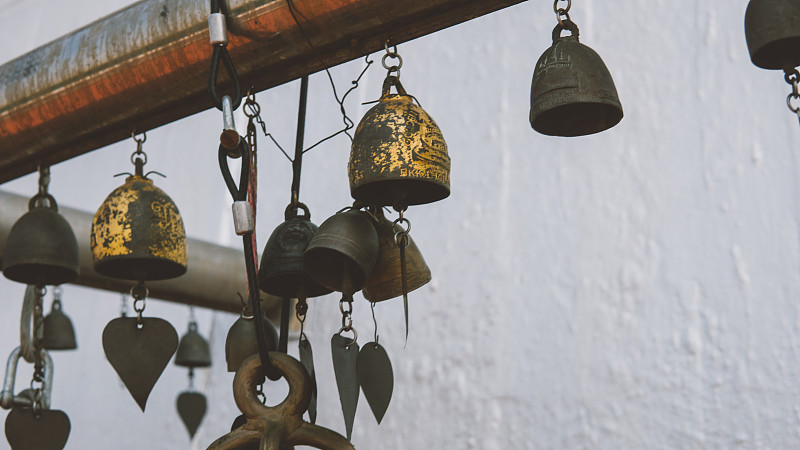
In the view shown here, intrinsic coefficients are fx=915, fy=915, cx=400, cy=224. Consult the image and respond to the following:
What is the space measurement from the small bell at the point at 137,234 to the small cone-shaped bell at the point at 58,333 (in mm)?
2084

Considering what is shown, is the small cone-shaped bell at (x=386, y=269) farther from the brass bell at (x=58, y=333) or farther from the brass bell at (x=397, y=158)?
the brass bell at (x=58, y=333)

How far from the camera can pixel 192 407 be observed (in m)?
4.21

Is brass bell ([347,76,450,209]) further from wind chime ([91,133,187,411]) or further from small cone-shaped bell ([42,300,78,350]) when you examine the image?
small cone-shaped bell ([42,300,78,350])

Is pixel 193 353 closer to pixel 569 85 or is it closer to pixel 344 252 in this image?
pixel 344 252

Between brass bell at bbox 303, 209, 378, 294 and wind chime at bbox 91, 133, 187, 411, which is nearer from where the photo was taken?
brass bell at bbox 303, 209, 378, 294

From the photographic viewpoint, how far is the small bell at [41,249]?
7.80 ft

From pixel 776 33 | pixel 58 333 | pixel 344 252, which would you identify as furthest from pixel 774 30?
pixel 58 333

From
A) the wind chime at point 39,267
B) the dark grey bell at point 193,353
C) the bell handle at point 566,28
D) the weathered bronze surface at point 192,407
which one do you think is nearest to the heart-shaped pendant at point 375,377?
the bell handle at point 566,28

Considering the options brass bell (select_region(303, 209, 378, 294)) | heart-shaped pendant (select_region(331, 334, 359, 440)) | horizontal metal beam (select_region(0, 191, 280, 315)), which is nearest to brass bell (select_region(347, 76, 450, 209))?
brass bell (select_region(303, 209, 378, 294))

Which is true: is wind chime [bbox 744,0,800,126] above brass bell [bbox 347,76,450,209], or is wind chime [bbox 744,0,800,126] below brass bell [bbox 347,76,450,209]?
above

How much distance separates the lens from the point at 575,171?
3.96m

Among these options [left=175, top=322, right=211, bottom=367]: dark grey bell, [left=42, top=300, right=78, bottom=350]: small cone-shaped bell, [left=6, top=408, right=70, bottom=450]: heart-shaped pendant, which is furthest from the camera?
[left=175, top=322, right=211, bottom=367]: dark grey bell

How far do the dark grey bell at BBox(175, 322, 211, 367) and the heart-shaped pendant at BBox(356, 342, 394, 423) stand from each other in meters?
2.63

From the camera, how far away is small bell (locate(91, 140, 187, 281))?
2059 millimetres
